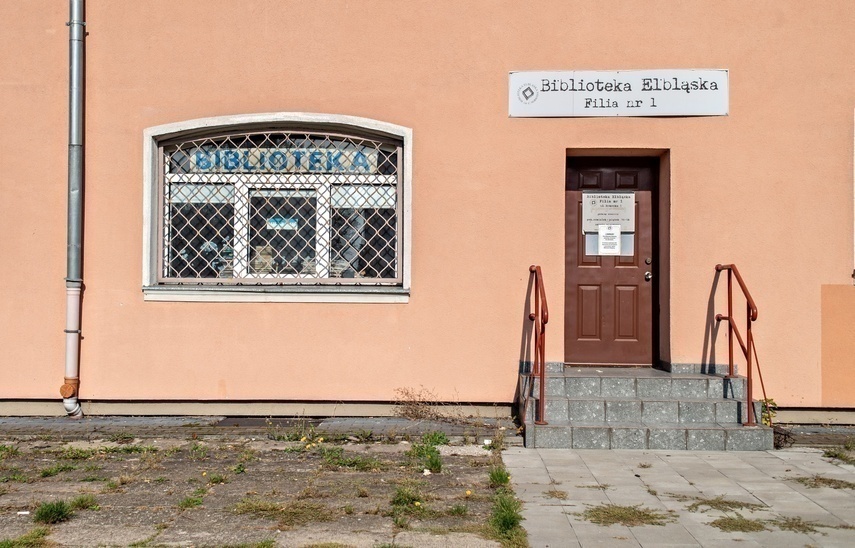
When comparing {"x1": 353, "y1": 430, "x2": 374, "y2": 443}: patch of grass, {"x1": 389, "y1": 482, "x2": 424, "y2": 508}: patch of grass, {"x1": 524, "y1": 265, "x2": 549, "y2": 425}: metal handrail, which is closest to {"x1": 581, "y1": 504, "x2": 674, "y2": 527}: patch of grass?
{"x1": 389, "y1": 482, "x2": 424, "y2": 508}: patch of grass

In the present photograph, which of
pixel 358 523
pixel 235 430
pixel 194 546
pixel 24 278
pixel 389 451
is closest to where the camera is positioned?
pixel 194 546

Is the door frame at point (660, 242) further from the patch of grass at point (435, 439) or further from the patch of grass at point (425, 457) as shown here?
the patch of grass at point (425, 457)

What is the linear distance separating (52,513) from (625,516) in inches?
133

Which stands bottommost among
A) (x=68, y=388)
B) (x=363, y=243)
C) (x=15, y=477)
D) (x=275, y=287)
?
(x=15, y=477)

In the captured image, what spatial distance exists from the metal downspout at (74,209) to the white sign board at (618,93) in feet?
13.4

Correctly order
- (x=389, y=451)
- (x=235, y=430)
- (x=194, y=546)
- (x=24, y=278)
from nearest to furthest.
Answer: (x=194, y=546)
(x=389, y=451)
(x=235, y=430)
(x=24, y=278)

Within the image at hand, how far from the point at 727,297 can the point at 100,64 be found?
633cm

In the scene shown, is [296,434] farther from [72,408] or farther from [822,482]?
[822,482]

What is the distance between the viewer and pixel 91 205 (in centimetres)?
763

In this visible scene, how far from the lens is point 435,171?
7.50 m

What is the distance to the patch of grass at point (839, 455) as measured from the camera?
6.18 metres

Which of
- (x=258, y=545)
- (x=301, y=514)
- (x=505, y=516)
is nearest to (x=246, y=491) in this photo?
(x=301, y=514)

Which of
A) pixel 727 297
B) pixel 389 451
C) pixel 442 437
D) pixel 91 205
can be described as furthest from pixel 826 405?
pixel 91 205

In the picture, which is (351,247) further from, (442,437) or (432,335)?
(442,437)
